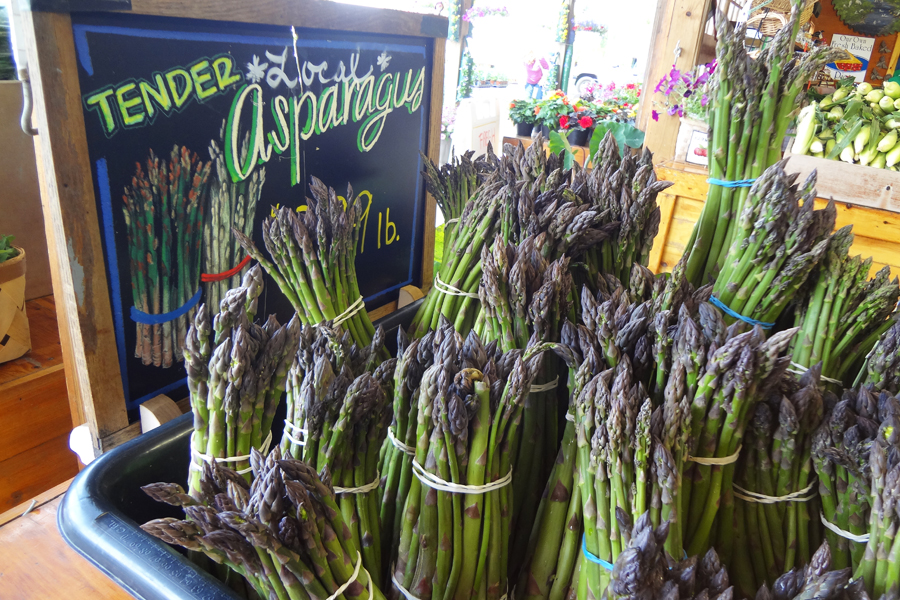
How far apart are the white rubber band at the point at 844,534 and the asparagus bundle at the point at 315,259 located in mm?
1060

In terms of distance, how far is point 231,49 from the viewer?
4.31ft

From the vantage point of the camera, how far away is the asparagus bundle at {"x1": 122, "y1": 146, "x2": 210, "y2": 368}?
1.22m

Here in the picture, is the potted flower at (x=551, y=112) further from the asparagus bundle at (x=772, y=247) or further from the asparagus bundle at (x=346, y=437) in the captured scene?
the asparagus bundle at (x=346, y=437)

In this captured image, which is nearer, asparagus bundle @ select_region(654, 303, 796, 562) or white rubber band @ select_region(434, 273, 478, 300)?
asparagus bundle @ select_region(654, 303, 796, 562)

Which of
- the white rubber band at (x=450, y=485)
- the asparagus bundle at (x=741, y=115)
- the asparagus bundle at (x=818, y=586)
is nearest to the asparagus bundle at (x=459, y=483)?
the white rubber band at (x=450, y=485)

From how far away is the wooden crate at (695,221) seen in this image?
145 inches

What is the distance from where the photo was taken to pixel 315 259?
1318mm

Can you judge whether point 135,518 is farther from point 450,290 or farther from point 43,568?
point 450,290

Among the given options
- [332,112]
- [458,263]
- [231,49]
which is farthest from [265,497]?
[332,112]

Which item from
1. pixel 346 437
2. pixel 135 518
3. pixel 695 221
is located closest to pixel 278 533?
pixel 346 437

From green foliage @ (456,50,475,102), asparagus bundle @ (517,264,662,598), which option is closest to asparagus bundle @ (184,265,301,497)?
asparagus bundle @ (517,264,662,598)

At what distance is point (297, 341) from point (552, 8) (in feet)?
39.5

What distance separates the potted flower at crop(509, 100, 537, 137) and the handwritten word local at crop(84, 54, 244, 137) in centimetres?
599

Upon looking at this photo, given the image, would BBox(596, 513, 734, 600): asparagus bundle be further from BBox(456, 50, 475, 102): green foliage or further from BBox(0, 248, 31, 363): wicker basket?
BBox(456, 50, 475, 102): green foliage
